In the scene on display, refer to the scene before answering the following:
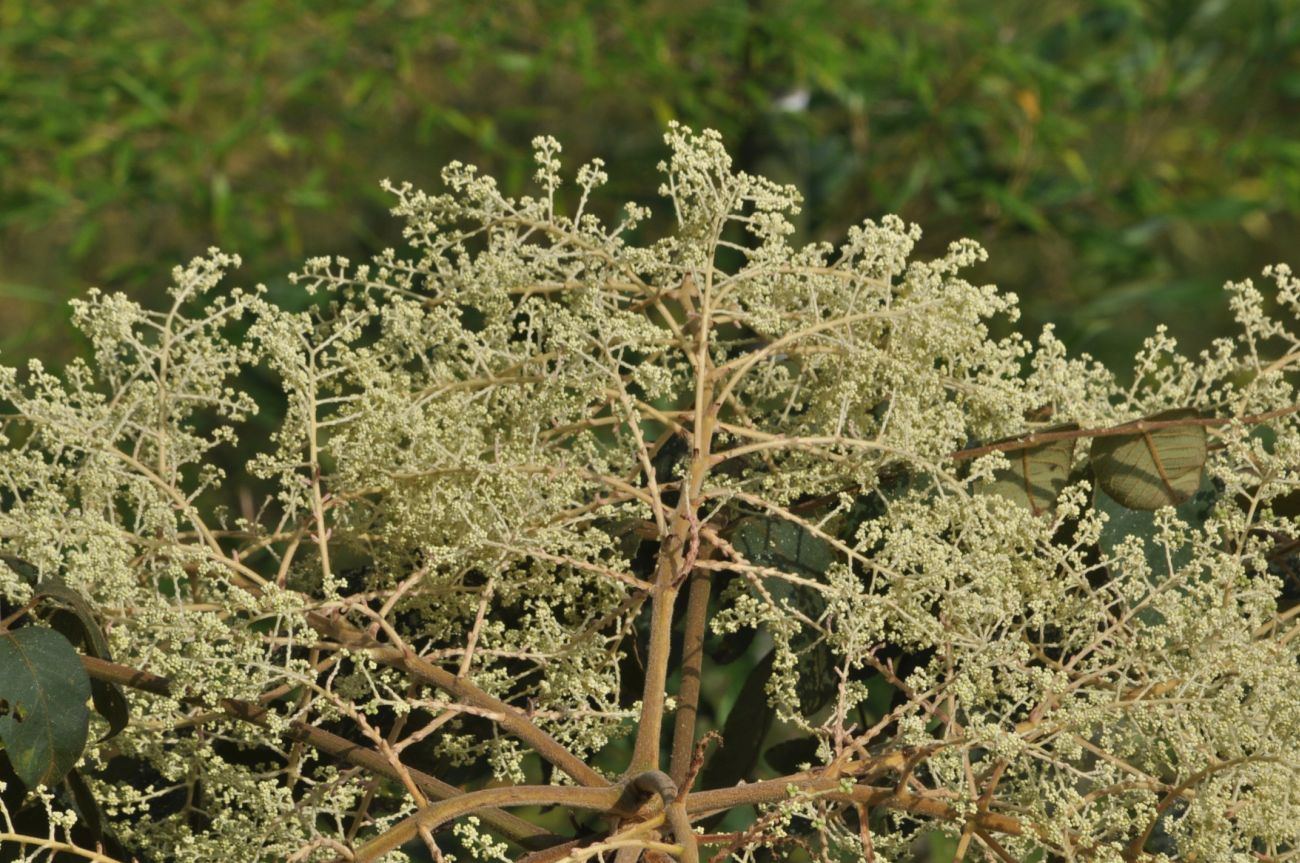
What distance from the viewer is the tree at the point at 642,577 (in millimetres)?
532

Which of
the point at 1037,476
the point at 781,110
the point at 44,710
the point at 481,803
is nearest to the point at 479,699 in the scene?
the point at 481,803

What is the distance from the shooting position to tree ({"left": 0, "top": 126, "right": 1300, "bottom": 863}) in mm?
532

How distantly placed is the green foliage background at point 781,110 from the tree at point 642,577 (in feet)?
5.29

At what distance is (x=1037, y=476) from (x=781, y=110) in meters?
1.86

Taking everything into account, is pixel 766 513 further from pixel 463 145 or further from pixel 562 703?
pixel 463 145

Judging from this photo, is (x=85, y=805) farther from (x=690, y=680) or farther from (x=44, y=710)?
(x=690, y=680)

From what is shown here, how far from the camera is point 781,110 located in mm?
2443

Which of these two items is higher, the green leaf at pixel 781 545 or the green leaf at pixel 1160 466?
the green leaf at pixel 1160 466

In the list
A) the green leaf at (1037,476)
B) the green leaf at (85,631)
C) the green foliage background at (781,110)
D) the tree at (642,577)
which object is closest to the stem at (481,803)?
the tree at (642,577)

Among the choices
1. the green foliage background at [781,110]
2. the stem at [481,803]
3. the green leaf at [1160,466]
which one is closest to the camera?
the stem at [481,803]

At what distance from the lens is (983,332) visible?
0.63 meters

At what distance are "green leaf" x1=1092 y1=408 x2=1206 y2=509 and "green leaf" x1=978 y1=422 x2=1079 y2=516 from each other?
22 millimetres

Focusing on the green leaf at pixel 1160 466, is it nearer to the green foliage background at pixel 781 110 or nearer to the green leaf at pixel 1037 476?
the green leaf at pixel 1037 476

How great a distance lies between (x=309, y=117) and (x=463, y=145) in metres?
0.46
